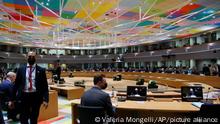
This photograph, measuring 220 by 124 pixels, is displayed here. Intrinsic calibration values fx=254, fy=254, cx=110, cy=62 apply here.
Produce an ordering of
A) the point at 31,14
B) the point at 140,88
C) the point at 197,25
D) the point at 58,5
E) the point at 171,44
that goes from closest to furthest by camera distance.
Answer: the point at 140,88, the point at 58,5, the point at 31,14, the point at 197,25, the point at 171,44

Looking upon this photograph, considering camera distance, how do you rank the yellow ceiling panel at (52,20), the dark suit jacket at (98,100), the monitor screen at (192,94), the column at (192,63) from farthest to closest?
the column at (192,63) < the yellow ceiling panel at (52,20) < the monitor screen at (192,94) < the dark suit jacket at (98,100)

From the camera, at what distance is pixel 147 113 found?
5043 millimetres

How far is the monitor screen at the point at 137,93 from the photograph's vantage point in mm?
5484

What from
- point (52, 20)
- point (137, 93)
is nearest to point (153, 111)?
point (137, 93)

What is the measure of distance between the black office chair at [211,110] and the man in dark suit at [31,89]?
2524 mm

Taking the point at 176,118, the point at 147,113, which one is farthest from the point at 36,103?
the point at 176,118

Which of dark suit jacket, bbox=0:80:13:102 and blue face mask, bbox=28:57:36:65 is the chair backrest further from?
dark suit jacket, bbox=0:80:13:102

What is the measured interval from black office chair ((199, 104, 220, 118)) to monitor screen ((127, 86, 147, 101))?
1815 mm

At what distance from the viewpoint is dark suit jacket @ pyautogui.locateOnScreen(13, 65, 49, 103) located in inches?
169

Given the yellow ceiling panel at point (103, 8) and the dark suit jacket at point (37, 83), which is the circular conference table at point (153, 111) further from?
the yellow ceiling panel at point (103, 8)

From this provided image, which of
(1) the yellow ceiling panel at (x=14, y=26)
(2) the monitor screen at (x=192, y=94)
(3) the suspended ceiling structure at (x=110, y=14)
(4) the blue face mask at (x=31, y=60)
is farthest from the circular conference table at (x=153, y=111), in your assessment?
(1) the yellow ceiling panel at (x=14, y=26)

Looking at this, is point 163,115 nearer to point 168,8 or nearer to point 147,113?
point 147,113

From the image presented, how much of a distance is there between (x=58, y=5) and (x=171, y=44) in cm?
2133

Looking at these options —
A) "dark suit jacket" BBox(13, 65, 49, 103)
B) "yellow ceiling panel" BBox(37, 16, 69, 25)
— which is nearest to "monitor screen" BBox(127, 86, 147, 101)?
"dark suit jacket" BBox(13, 65, 49, 103)
